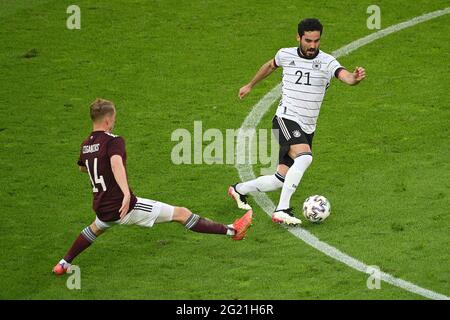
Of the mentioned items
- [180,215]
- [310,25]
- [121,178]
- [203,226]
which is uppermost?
[310,25]

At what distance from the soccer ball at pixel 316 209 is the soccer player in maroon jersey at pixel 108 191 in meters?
1.46

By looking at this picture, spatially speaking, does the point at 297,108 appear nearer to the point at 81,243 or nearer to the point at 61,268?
the point at 81,243

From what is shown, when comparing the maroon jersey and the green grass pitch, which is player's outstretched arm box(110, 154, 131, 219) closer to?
the maroon jersey

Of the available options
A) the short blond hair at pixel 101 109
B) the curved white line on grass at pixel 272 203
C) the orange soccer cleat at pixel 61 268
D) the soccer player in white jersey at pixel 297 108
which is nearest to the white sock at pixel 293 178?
the soccer player in white jersey at pixel 297 108

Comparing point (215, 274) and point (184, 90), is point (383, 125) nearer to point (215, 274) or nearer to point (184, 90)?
point (184, 90)

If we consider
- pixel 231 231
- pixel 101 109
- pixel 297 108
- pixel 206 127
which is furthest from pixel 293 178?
pixel 206 127

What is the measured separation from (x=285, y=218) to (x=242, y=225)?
69cm

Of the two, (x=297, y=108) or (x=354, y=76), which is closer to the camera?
(x=354, y=76)

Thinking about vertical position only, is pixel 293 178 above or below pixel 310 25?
below

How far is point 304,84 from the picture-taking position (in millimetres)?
11328

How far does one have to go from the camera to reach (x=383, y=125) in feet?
46.1

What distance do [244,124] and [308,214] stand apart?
3433 millimetres

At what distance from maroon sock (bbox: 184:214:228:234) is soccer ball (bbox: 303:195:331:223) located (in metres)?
1.09

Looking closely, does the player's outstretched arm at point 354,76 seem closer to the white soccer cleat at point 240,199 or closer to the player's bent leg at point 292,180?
the player's bent leg at point 292,180
